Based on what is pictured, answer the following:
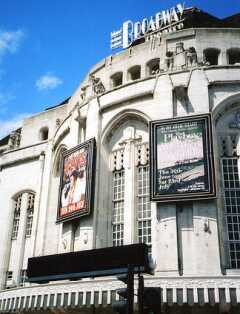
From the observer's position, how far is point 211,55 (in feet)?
97.1

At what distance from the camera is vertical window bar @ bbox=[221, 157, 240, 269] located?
22344mm

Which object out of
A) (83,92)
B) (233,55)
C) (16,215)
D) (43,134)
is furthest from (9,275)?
(233,55)

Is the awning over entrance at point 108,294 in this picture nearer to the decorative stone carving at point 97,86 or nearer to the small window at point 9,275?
the small window at point 9,275

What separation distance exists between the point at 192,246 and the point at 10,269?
16170mm

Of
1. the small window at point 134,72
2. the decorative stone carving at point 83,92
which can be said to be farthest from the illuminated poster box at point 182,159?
the decorative stone carving at point 83,92

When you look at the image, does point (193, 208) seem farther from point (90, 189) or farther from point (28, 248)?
point (28, 248)

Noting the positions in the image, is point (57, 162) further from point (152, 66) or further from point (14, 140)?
point (152, 66)

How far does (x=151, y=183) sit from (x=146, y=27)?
1728cm

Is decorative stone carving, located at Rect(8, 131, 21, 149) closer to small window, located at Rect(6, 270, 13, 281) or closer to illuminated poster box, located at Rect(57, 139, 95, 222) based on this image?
illuminated poster box, located at Rect(57, 139, 95, 222)

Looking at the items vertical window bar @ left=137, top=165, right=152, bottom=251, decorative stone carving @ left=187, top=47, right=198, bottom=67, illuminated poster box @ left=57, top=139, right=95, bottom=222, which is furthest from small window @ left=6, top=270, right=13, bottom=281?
decorative stone carving @ left=187, top=47, right=198, bottom=67

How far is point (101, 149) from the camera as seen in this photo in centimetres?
2759

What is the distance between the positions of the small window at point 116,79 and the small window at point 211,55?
6.10 meters

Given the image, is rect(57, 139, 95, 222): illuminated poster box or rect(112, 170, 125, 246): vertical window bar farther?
rect(57, 139, 95, 222): illuminated poster box

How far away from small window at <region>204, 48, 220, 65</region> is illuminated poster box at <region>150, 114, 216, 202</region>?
6.59 meters
